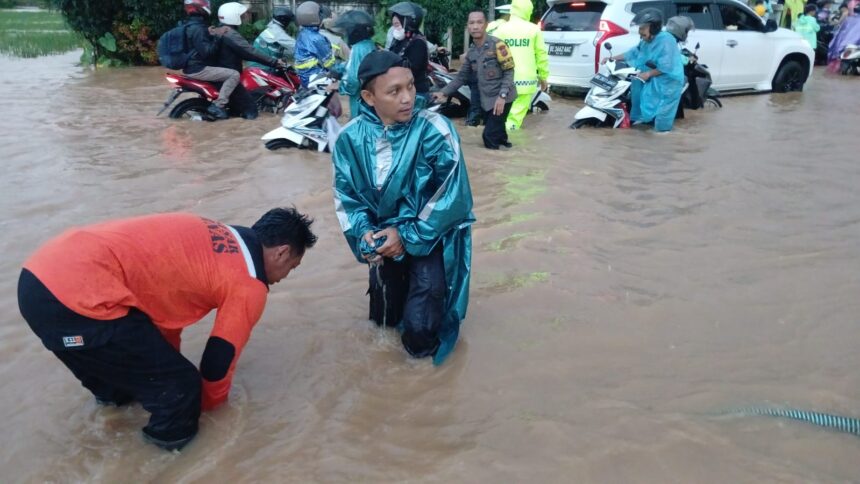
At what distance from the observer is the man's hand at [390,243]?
3189 mm

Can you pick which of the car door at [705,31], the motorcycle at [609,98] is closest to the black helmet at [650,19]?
the motorcycle at [609,98]

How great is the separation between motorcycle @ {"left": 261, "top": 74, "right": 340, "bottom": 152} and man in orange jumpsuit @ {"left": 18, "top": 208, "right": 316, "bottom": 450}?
505cm

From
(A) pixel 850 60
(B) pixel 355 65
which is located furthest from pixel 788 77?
(B) pixel 355 65

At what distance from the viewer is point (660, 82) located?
869cm

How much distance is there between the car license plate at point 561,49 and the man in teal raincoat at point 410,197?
7.94m

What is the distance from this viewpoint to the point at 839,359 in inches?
130

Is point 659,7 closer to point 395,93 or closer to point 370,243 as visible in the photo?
point 395,93

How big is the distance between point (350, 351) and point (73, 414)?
1275 millimetres

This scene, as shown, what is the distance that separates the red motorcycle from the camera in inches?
356

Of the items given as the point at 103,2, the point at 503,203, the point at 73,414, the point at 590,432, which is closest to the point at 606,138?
the point at 503,203

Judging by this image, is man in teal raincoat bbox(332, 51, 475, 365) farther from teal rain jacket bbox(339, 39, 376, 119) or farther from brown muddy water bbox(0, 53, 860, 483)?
teal rain jacket bbox(339, 39, 376, 119)

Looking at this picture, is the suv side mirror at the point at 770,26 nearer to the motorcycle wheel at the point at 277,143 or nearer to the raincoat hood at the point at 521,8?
the raincoat hood at the point at 521,8

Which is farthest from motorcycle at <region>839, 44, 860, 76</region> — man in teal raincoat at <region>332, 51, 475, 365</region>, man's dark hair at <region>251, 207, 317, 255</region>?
man's dark hair at <region>251, 207, 317, 255</region>

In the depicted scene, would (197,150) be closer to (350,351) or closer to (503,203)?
(503,203)
